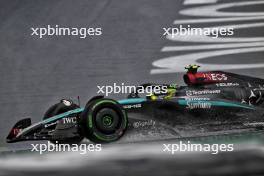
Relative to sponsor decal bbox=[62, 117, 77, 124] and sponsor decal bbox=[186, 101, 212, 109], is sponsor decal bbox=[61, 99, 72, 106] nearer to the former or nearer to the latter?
sponsor decal bbox=[62, 117, 77, 124]

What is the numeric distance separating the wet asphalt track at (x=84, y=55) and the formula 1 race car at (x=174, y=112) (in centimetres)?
7

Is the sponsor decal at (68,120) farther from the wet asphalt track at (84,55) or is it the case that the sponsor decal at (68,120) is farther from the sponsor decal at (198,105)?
the sponsor decal at (198,105)

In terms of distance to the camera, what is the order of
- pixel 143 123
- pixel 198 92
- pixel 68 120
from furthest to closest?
pixel 198 92, pixel 143 123, pixel 68 120

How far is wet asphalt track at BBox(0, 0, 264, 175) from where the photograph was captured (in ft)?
9.05

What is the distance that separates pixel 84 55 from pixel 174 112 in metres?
0.64

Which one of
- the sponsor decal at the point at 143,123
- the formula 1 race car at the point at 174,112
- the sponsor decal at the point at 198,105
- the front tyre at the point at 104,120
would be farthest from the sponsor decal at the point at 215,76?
the front tyre at the point at 104,120

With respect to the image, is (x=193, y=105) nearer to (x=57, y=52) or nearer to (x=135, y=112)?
(x=135, y=112)

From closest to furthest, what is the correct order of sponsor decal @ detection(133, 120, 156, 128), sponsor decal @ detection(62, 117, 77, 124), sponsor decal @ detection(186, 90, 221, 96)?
sponsor decal @ detection(62, 117, 77, 124), sponsor decal @ detection(133, 120, 156, 128), sponsor decal @ detection(186, 90, 221, 96)

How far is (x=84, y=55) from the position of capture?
2.88m

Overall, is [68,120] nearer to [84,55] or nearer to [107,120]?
[107,120]

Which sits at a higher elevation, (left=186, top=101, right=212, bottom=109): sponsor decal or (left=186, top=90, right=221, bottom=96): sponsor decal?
(left=186, top=90, right=221, bottom=96): sponsor decal

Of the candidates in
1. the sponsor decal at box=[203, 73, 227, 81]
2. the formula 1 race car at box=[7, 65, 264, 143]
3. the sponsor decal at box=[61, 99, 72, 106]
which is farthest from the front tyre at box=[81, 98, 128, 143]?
the sponsor decal at box=[203, 73, 227, 81]

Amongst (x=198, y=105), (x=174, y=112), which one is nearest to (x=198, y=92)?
(x=198, y=105)

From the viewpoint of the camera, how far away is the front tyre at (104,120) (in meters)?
2.70
